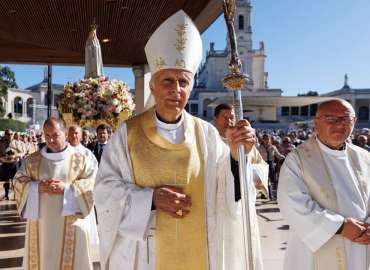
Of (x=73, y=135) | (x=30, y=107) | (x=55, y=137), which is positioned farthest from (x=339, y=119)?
(x=30, y=107)

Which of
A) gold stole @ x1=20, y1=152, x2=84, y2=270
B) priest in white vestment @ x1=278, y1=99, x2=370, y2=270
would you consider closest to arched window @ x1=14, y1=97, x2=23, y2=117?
gold stole @ x1=20, y1=152, x2=84, y2=270

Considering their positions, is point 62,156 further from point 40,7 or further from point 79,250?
point 40,7

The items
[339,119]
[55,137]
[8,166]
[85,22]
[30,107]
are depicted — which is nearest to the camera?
[339,119]

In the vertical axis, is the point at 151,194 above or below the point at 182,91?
below

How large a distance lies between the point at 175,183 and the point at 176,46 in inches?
34.7

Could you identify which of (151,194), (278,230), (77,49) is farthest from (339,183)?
(77,49)

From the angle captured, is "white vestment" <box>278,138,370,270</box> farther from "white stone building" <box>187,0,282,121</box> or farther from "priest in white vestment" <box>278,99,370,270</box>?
"white stone building" <box>187,0,282,121</box>

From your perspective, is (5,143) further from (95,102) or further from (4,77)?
(4,77)

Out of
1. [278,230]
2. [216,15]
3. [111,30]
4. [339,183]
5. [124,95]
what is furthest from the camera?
[111,30]

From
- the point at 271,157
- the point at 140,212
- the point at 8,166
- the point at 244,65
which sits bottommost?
the point at 140,212

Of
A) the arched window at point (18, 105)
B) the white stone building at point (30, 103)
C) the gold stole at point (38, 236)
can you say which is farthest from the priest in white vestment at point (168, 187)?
the arched window at point (18, 105)

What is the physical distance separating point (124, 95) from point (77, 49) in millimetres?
9795

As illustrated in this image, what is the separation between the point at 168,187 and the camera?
2705 mm

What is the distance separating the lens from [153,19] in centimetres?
1095
